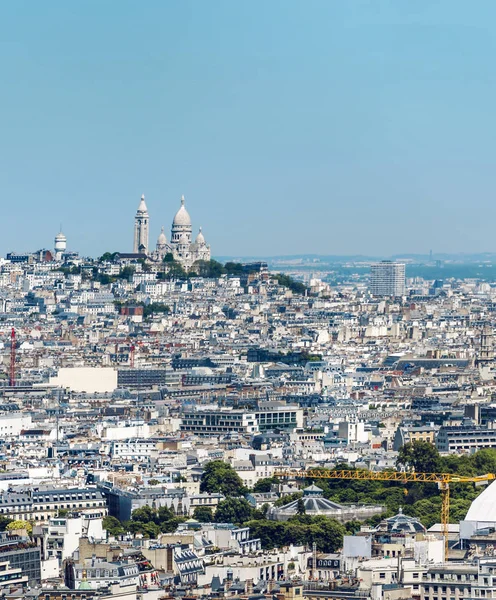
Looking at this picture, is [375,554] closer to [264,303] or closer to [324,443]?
[324,443]

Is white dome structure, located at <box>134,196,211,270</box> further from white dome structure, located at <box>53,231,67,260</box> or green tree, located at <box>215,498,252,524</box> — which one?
green tree, located at <box>215,498,252,524</box>

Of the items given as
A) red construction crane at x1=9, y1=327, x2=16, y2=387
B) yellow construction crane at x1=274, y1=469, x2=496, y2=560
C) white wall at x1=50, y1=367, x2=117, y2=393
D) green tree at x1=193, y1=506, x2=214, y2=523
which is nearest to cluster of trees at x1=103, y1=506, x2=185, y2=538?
green tree at x1=193, y1=506, x2=214, y2=523

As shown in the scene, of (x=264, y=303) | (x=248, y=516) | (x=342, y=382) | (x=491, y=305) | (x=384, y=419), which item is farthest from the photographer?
(x=491, y=305)

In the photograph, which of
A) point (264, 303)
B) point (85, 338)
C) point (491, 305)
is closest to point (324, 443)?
point (85, 338)

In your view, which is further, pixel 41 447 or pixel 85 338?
A: pixel 85 338

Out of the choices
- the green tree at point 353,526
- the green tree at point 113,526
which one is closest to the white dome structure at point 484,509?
the green tree at point 353,526

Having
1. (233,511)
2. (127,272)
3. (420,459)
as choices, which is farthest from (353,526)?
(127,272)

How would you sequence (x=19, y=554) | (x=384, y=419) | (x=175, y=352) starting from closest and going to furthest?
(x=19, y=554) → (x=384, y=419) → (x=175, y=352)
